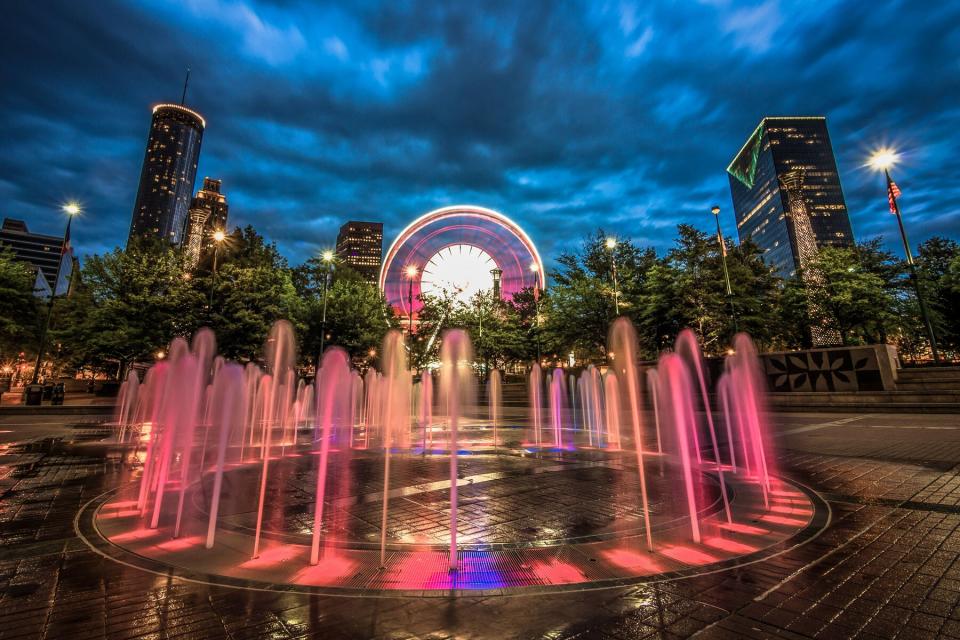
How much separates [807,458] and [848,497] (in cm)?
333

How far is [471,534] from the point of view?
461 centimetres

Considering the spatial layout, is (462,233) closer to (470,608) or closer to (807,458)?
(807,458)

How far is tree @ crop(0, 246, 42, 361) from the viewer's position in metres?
26.8

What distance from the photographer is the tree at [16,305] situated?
87.8 feet

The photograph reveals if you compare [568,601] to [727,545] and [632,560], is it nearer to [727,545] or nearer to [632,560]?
[632,560]

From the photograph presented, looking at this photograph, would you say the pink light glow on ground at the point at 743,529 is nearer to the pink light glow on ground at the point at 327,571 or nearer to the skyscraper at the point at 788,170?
the pink light glow on ground at the point at 327,571

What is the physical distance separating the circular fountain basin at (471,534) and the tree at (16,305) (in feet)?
104

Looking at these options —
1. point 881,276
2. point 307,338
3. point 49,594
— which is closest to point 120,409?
point 307,338

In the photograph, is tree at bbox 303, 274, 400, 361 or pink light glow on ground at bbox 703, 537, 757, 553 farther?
A: tree at bbox 303, 274, 400, 361

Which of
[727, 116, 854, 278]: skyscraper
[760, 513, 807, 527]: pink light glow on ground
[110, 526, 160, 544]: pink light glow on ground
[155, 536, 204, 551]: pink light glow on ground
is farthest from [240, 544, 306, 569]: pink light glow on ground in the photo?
[727, 116, 854, 278]: skyscraper

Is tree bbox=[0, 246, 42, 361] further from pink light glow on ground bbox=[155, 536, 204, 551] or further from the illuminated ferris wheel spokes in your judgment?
the illuminated ferris wheel spokes

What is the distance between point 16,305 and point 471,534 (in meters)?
38.7

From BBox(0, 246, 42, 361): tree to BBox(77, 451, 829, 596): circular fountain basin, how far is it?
3156 cm

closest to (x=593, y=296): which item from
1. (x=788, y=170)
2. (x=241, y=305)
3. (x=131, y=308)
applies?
(x=241, y=305)
